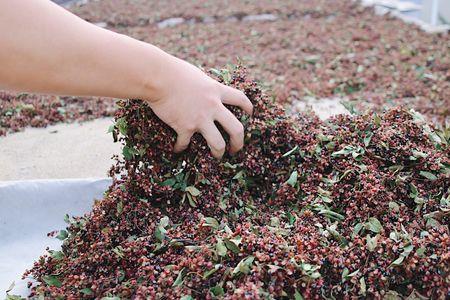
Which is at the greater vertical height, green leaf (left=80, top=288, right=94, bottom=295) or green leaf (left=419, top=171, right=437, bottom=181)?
green leaf (left=419, top=171, right=437, bottom=181)

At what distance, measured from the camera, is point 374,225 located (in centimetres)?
150

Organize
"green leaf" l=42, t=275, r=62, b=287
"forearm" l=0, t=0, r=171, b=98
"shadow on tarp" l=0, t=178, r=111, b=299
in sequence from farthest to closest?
1. "shadow on tarp" l=0, t=178, r=111, b=299
2. "green leaf" l=42, t=275, r=62, b=287
3. "forearm" l=0, t=0, r=171, b=98

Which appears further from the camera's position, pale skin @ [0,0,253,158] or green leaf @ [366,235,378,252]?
green leaf @ [366,235,378,252]

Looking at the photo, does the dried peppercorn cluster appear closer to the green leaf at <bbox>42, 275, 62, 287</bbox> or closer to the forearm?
the green leaf at <bbox>42, 275, 62, 287</bbox>

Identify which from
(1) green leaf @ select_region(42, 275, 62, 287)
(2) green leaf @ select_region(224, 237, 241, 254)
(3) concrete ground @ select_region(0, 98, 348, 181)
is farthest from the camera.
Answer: (3) concrete ground @ select_region(0, 98, 348, 181)

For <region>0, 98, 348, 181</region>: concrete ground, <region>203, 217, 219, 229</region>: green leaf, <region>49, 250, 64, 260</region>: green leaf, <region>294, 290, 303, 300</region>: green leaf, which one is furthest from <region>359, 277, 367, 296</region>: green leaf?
<region>0, 98, 348, 181</region>: concrete ground

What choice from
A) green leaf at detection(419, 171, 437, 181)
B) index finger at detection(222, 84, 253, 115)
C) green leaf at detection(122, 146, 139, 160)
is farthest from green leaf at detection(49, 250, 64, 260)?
green leaf at detection(419, 171, 437, 181)

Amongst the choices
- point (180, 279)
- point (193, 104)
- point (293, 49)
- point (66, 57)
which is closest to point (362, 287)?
point (180, 279)

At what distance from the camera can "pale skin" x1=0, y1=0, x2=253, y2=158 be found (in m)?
1.27

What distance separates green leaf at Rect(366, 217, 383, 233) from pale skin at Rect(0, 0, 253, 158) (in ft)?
1.64

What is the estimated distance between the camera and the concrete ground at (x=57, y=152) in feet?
8.21

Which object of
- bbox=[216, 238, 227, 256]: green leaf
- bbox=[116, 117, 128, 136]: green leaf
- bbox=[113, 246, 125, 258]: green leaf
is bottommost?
bbox=[113, 246, 125, 258]: green leaf

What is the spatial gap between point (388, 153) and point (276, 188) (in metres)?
0.40

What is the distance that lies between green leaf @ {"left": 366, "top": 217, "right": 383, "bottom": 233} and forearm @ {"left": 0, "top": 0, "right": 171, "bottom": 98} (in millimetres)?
737
